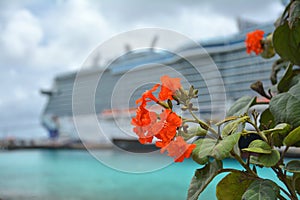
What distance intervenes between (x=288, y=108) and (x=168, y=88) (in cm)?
14

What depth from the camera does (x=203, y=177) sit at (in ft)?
1.11

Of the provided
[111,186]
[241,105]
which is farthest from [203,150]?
[111,186]

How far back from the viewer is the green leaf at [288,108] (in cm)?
34

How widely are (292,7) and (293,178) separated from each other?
21 cm

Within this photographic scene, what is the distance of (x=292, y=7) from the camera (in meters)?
0.41

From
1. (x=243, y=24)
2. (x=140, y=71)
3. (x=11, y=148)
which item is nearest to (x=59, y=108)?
(x=11, y=148)

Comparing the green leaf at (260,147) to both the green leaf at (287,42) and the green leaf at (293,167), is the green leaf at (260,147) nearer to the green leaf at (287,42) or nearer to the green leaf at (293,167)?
the green leaf at (293,167)

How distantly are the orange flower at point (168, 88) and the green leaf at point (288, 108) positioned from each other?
0.13 metres

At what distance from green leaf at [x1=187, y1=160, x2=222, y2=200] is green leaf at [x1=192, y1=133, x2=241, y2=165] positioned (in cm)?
3

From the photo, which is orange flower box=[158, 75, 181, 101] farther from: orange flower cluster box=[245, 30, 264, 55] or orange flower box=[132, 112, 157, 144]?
orange flower cluster box=[245, 30, 264, 55]

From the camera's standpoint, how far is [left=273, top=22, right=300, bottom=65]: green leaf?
1.35ft

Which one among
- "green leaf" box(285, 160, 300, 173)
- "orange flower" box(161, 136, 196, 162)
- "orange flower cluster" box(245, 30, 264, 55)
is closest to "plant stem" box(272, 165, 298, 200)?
"green leaf" box(285, 160, 300, 173)

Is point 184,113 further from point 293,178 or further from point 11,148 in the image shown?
point 11,148

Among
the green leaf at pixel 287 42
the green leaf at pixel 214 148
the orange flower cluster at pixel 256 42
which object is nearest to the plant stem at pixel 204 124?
the green leaf at pixel 214 148
